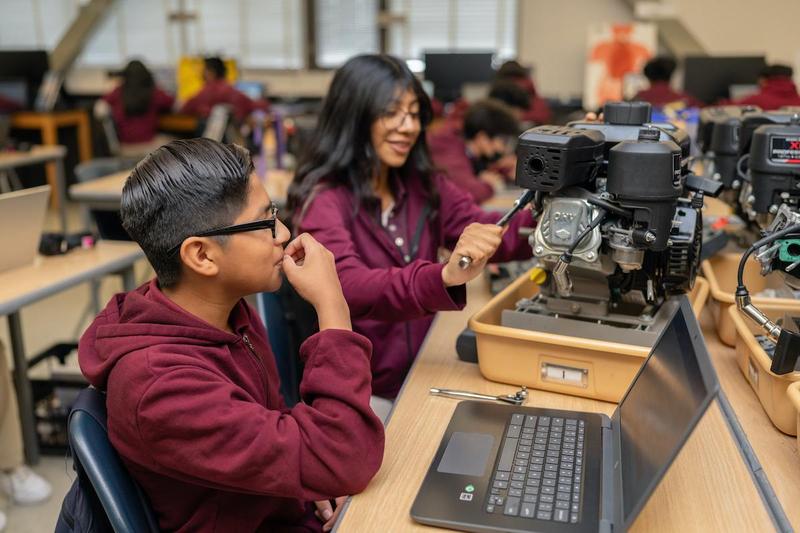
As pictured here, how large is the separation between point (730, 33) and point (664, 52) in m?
0.52

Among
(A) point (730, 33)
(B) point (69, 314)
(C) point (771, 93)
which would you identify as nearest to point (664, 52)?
(A) point (730, 33)

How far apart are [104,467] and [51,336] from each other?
10.0 feet

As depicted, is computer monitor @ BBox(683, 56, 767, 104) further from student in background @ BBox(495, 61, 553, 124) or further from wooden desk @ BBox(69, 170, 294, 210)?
wooden desk @ BBox(69, 170, 294, 210)

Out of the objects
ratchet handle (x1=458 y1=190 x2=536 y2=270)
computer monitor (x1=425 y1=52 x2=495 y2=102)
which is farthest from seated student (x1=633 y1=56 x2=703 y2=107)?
ratchet handle (x1=458 y1=190 x2=536 y2=270)

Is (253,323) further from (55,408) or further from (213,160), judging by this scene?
(55,408)

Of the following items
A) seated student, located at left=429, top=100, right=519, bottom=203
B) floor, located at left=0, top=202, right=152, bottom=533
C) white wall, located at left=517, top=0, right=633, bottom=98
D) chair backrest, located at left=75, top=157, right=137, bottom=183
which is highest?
white wall, located at left=517, top=0, right=633, bottom=98

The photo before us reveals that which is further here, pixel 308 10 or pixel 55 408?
pixel 308 10

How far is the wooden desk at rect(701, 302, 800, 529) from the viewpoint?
40.2 inches

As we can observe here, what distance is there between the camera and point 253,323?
1314 millimetres

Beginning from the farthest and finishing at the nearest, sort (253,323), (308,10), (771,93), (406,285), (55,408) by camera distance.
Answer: (308,10)
(771,93)
(55,408)
(406,285)
(253,323)

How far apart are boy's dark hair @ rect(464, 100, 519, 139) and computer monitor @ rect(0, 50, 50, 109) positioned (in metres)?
5.13

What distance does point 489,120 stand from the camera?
3473 millimetres

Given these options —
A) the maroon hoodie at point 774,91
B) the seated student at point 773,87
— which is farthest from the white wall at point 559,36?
the maroon hoodie at point 774,91

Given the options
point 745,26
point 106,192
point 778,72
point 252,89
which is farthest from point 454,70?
point 106,192
